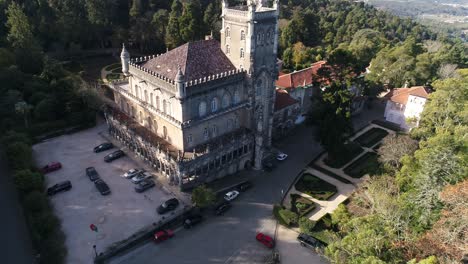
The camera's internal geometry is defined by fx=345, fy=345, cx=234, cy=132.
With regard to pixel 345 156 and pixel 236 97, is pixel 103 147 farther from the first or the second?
pixel 345 156

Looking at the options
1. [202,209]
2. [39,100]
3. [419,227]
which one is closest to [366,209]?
[419,227]

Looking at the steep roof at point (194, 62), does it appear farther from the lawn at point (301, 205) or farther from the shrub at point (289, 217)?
the shrub at point (289, 217)

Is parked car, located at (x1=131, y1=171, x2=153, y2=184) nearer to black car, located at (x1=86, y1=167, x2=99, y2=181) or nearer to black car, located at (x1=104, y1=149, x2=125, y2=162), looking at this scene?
black car, located at (x1=86, y1=167, x2=99, y2=181)

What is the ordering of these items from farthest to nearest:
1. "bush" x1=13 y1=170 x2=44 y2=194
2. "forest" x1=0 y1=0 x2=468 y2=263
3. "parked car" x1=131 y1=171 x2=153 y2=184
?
1. "parked car" x1=131 y1=171 x2=153 y2=184
2. "bush" x1=13 y1=170 x2=44 y2=194
3. "forest" x1=0 y1=0 x2=468 y2=263

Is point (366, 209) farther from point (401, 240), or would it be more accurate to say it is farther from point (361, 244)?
point (361, 244)

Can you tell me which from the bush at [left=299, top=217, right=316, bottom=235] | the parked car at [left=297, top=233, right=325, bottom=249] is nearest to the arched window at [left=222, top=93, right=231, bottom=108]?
the bush at [left=299, top=217, right=316, bottom=235]

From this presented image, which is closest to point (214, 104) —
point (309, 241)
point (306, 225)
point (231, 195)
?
point (231, 195)

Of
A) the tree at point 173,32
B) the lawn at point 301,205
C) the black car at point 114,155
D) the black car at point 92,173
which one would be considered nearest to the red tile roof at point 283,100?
the lawn at point 301,205
